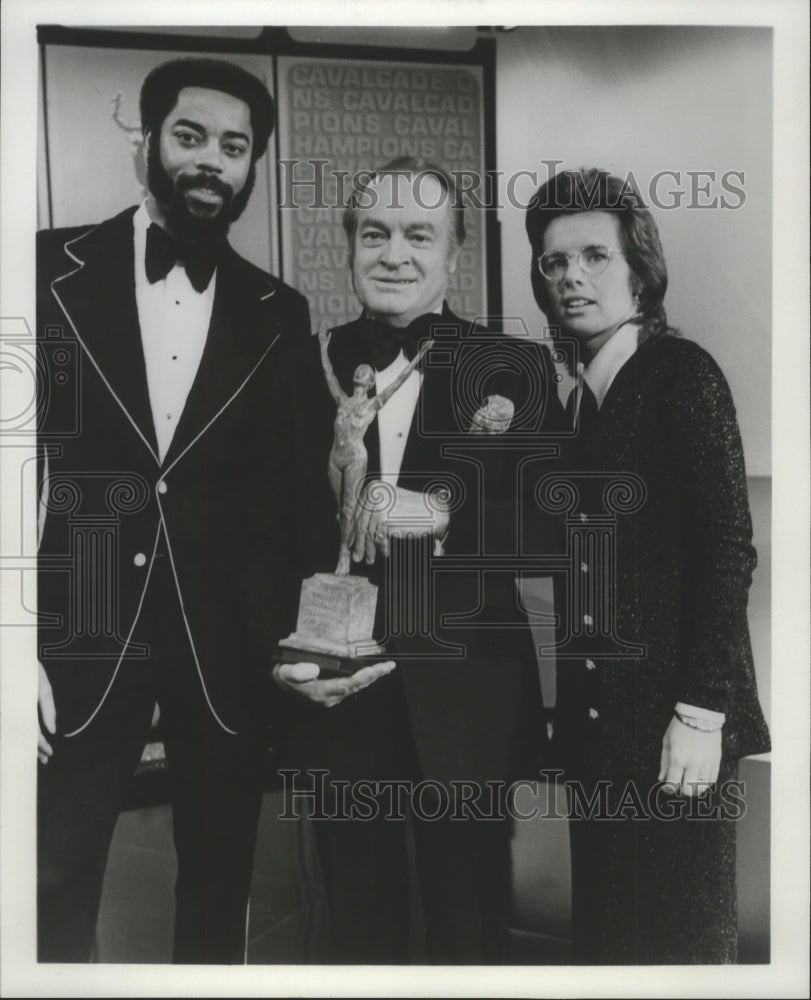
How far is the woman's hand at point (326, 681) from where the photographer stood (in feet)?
8.89

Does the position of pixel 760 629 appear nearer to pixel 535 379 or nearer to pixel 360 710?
pixel 535 379

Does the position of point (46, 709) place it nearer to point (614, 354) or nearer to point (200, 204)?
point (200, 204)

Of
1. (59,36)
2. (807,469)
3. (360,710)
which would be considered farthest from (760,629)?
(59,36)

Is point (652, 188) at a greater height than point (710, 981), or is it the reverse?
point (652, 188)

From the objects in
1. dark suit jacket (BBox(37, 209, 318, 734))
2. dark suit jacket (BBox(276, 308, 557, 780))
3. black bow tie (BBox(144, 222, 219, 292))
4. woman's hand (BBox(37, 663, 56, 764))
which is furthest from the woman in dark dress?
woman's hand (BBox(37, 663, 56, 764))

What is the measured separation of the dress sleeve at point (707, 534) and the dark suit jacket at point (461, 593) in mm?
397

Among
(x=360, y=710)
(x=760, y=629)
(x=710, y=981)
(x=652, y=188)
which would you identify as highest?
(x=652, y=188)

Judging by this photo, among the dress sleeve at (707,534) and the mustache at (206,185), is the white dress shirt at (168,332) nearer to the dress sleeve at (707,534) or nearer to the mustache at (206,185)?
the mustache at (206,185)

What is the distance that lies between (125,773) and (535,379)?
1.68m

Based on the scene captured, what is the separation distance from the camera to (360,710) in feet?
8.95

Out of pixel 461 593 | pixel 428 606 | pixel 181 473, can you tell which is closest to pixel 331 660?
pixel 428 606

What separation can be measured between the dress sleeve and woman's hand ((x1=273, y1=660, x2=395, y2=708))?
2.89 ft

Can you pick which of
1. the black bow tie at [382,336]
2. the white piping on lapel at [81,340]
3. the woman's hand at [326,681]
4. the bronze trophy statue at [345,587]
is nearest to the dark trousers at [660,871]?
the woman's hand at [326,681]

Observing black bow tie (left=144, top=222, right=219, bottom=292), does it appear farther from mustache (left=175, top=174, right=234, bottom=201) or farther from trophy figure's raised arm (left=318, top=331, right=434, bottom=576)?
trophy figure's raised arm (left=318, top=331, right=434, bottom=576)
